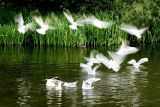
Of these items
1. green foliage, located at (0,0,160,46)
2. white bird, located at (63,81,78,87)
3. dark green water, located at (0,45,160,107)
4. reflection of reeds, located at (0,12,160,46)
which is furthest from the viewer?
green foliage, located at (0,0,160,46)

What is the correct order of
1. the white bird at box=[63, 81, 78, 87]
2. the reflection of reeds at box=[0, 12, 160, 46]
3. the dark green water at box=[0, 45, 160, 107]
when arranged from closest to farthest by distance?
the dark green water at box=[0, 45, 160, 107]
the white bird at box=[63, 81, 78, 87]
the reflection of reeds at box=[0, 12, 160, 46]

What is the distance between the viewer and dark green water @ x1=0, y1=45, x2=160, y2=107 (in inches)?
377

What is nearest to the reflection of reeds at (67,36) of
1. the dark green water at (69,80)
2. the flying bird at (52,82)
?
the dark green water at (69,80)

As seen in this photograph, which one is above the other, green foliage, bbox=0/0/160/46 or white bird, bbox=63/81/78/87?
green foliage, bbox=0/0/160/46

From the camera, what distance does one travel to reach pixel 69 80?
12.0m

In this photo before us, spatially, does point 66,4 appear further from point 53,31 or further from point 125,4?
point 53,31

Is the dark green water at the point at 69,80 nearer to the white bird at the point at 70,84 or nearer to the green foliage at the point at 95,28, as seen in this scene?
the white bird at the point at 70,84

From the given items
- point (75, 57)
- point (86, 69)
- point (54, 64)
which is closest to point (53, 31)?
point (75, 57)

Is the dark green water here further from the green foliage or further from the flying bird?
the green foliage

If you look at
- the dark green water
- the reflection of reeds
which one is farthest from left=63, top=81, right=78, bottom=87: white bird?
the reflection of reeds

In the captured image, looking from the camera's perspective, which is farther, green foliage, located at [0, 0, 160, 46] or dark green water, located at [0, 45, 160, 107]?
green foliage, located at [0, 0, 160, 46]

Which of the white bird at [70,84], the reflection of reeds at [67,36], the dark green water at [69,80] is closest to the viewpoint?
the dark green water at [69,80]

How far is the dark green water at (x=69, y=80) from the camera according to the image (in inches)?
377

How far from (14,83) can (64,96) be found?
1958mm
